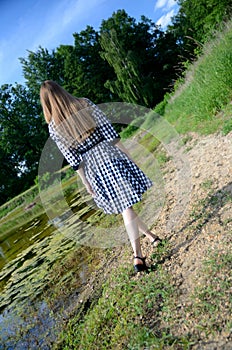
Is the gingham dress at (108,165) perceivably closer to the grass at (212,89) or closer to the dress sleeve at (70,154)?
the dress sleeve at (70,154)

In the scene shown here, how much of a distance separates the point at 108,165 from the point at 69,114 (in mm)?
658

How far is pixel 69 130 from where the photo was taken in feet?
10.2

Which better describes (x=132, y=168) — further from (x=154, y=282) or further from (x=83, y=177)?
(x=154, y=282)

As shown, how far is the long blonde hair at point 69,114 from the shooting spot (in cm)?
306

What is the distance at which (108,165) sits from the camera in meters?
3.11

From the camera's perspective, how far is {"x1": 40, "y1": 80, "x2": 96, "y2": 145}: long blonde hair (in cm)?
306

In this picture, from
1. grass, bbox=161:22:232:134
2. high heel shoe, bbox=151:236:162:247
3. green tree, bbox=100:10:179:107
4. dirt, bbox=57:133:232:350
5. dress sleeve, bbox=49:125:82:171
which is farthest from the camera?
green tree, bbox=100:10:179:107

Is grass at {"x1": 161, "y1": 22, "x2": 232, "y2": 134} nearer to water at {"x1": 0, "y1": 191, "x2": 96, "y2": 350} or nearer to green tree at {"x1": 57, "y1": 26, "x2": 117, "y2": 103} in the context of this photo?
water at {"x1": 0, "y1": 191, "x2": 96, "y2": 350}

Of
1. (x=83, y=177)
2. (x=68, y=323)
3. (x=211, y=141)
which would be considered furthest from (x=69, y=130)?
(x=211, y=141)

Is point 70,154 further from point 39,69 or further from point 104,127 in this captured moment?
point 39,69

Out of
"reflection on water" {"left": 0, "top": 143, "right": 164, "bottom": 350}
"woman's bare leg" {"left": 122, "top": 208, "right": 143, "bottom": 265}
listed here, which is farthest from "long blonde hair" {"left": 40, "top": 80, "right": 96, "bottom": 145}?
"reflection on water" {"left": 0, "top": 143, "right": 164, "bottom": 350}

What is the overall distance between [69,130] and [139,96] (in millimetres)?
33376

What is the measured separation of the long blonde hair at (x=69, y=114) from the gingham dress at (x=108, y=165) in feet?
0.24

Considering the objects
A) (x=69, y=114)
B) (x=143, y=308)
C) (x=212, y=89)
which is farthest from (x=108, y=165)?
(x=212, y=89)
